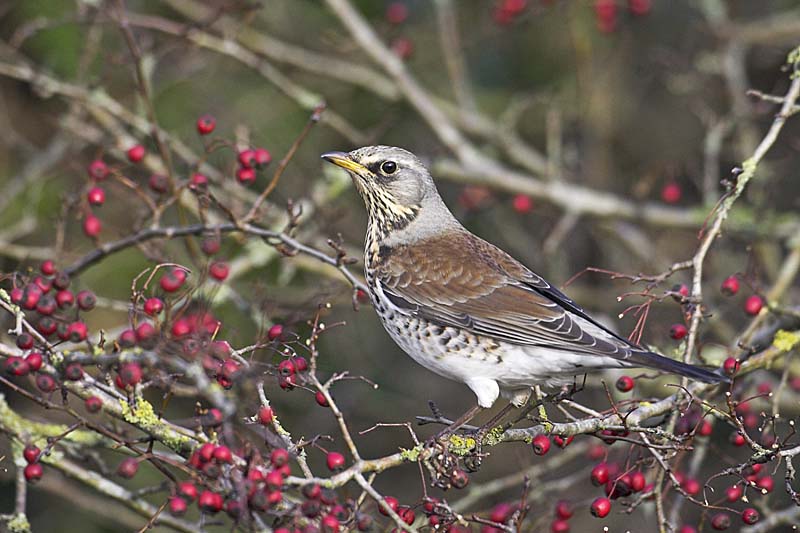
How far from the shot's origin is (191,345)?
112 inches

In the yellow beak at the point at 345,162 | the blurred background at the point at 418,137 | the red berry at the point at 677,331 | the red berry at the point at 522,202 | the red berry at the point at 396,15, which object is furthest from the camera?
the red berry at the point at 396,15

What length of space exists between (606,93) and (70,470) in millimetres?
5526

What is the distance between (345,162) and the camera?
16.0 ft

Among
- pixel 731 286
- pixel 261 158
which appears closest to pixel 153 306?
pixel 261 158

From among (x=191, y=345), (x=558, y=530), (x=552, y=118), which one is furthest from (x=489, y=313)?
(x=552, y=118)

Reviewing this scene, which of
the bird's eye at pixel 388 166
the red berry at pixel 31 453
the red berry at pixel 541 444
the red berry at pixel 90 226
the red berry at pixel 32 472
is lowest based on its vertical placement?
the red berry at pixel 32 472

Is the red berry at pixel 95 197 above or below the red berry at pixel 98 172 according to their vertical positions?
below

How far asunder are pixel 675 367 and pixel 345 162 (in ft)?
6.75

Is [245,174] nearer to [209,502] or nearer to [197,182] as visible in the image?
[197,182]

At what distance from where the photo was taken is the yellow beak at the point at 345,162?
4.82 metres

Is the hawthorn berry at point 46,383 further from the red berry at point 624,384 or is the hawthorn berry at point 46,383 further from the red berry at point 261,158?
the red berry at point 624,384

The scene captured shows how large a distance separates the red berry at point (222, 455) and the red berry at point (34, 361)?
2.04 feet

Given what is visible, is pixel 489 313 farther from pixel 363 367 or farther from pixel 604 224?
pixel 363 367

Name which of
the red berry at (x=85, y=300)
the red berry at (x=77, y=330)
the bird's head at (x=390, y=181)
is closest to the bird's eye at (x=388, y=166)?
the bird's head at (x=390, y=181)
